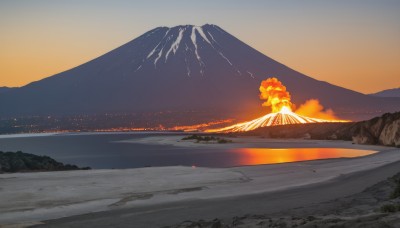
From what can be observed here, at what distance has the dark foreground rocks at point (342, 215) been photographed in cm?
1162

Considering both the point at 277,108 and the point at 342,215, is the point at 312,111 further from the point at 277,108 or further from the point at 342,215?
the point at 342,215

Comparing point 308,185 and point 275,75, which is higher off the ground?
point 275,75

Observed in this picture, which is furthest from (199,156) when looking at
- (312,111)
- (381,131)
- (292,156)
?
(312,111)

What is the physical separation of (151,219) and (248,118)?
130513 millimetres

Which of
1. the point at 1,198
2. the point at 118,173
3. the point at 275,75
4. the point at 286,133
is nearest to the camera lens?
the point at 1,198

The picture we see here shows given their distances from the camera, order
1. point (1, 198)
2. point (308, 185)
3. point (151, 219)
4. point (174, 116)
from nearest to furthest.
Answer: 1. point (151, 219)
2. point (1, 198)
3. point (308, 185)
4. point (174, 116)

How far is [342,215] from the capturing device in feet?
47.4

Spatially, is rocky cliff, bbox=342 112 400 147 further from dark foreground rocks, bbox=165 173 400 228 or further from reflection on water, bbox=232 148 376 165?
dark foreground rocks, bbox=165 173 400 228

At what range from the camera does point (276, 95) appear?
95625mm

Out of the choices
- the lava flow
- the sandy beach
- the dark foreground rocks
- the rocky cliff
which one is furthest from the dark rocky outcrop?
the lava flow

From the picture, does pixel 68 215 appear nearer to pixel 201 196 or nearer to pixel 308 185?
pixel 201 196

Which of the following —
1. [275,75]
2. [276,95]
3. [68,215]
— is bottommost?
[68,215]

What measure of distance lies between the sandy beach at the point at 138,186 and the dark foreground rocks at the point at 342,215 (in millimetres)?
1970

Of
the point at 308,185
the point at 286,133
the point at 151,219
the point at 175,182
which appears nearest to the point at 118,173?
the point at 175,182
